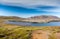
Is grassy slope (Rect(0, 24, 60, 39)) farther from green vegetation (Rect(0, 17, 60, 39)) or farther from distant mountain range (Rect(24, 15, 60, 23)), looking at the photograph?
distant mountain range (Rect(24, 15, 60, 23))

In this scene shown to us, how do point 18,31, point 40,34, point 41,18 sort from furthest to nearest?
1. point 41,18
2. point 40,34
3. point 18,31

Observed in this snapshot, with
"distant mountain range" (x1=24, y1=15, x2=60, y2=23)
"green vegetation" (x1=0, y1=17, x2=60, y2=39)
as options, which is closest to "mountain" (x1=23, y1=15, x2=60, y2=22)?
"distant mountain range" (x1=24, y1=15, x2=60, y2=23)

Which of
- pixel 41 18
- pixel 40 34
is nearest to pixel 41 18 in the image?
pixel 41 18

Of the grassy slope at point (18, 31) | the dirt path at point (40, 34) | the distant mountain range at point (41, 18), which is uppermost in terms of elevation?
the distant mountain range at point (41, 18)

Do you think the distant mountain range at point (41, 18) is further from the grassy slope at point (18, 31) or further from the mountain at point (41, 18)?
the grassy slope at point (18, 31)

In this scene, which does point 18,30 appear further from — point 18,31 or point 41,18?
point 41,18

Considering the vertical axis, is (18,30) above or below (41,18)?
below

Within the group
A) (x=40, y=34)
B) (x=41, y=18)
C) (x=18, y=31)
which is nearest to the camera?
(x=18, y=31)

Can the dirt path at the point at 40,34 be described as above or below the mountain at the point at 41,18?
below

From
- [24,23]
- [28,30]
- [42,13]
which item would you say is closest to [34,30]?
[28,30]

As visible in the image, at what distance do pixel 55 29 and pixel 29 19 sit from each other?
1.68 m

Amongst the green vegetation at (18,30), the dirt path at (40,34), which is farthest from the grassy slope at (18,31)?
the dirt path at (40,34)

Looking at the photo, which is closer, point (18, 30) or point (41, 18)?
point (18, 30)

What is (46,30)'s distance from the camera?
6.93 metres
